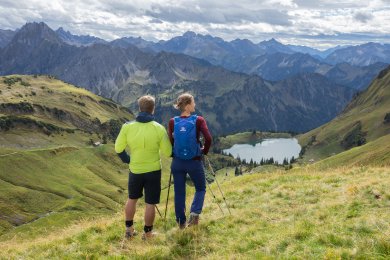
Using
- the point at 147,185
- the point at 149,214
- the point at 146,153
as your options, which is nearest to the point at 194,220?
the point at 149,214

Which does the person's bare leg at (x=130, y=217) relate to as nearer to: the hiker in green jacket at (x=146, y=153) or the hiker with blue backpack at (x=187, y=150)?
the hiker in green jacket at (x=146, y=153)

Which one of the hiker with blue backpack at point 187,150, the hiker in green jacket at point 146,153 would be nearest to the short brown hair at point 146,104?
the hiker in green jacket at point 146,153

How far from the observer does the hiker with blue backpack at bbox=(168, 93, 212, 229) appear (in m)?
14.8

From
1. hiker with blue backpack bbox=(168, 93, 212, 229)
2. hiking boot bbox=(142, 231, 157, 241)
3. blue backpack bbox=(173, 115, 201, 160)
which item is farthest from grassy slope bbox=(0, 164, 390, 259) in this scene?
blue backpack bbox=(173, 115, 201, 160)

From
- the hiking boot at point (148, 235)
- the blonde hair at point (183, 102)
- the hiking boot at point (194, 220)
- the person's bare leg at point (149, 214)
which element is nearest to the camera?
the hiking boot at point (148, 235)

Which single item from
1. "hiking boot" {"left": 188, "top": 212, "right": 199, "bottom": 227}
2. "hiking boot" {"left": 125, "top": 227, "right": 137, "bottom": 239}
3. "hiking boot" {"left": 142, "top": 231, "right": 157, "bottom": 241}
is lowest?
"hiking boot" {"left": 125, "top": 227, "right": 137, "bottom": 239}

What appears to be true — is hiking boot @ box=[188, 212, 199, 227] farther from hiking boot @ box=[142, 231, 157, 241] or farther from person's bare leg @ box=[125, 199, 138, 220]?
person's bare leg @ box=[125, 199, 138, 220]

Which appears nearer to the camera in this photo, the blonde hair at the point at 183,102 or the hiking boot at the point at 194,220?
the blonde hair at the point at 183,102

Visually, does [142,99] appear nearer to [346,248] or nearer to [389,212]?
[346,248]

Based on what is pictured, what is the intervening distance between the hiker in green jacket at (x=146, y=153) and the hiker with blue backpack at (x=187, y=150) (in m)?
0.46

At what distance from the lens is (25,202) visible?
168000 mm

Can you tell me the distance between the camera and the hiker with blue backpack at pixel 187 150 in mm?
14820

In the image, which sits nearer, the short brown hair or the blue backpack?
the blue backpack

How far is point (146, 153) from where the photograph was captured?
14.8 m
